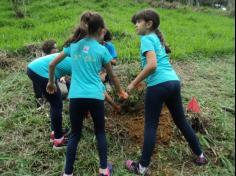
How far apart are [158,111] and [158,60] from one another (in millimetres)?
441

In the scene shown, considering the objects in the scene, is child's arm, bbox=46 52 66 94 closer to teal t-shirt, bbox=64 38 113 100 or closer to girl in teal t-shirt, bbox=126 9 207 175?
teal t-shirt, bbox=64 38 113 100

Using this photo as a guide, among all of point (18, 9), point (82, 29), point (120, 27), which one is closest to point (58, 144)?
point (82, 29)

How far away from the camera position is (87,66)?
12.1 ft

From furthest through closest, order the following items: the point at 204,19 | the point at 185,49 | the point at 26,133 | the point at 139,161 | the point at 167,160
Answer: the point at 204,19
the point at 185,49
the point at 26,133
the point at 167,160
the point at 139,161

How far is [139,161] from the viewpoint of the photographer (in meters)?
4.11

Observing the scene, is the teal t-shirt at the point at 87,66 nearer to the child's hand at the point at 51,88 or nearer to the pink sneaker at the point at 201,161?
the child's hand at the point at 51,88

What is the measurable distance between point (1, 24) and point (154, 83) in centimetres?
777

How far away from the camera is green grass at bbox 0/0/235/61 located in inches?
344

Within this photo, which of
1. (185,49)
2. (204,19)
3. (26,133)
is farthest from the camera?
(204,19)

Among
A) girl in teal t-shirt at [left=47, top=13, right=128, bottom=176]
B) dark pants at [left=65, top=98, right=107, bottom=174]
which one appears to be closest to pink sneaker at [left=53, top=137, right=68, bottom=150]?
dark pants at [left=65, top=98, right=107, bottom=174]

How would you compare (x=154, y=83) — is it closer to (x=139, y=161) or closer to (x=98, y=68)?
(x=98, y=68)

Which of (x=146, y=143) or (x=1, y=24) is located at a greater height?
→ (x=146, y=143)

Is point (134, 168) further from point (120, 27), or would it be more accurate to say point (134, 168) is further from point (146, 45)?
point (120, 27)

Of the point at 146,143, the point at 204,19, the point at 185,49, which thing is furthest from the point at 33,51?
the point at 204,19
